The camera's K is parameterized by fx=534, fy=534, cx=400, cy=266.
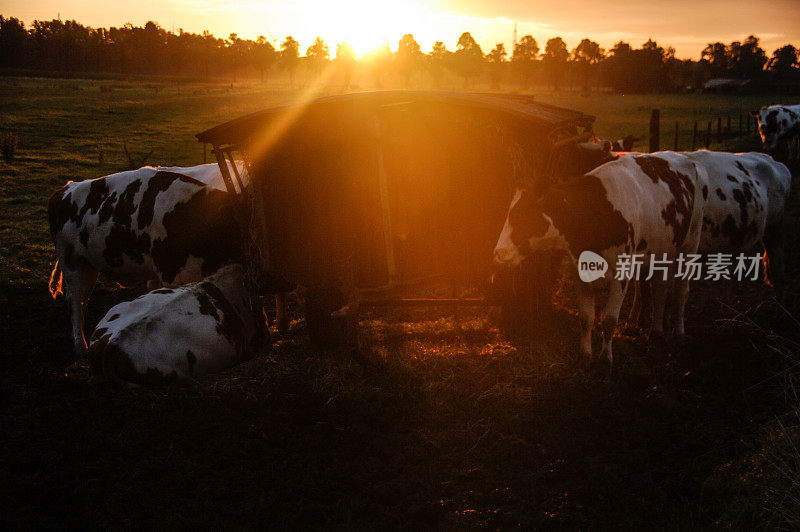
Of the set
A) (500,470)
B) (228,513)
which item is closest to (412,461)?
(500,470)

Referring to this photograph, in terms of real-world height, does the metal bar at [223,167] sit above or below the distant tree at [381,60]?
below

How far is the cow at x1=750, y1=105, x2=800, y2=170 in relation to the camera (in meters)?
19.8

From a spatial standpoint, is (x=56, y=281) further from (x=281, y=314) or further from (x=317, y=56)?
(x=317, y=56)

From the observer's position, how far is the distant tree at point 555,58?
111375 millimetres

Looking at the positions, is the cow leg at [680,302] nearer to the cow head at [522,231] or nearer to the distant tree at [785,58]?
the cow head at [522,231]

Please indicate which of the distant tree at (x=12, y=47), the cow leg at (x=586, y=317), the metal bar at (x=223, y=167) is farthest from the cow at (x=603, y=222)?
the distant tree at (x=12, y=47)

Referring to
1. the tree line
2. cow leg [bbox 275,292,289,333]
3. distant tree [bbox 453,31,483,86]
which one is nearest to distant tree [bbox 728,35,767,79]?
the tree line

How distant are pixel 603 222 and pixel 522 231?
87 cm

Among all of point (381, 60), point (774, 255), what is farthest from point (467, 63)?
point (774, 255)

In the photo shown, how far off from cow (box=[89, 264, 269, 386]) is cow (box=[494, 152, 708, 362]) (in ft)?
10.2

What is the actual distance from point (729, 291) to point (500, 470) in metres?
5.69

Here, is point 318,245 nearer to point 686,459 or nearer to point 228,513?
point 228,513

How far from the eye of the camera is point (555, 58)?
112688 mm

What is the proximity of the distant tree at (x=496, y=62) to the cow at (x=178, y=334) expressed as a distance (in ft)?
369
